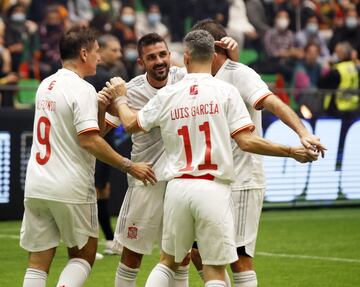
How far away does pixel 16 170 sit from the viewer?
15.5 meters

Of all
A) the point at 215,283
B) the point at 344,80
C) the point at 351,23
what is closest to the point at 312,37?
the point at 351,23

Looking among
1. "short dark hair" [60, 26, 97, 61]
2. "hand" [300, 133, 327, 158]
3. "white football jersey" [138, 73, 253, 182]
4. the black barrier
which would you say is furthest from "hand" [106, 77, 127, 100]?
the black barrier

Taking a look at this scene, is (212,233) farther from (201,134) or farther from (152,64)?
(152,64)

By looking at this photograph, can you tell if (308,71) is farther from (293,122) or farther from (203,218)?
(203,218)

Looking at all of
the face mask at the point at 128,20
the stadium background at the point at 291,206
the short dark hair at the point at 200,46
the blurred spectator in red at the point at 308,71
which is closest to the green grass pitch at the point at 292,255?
the stadium background at the point at 291,206

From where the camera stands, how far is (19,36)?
20719 mm

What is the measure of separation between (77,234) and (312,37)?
18206 mm

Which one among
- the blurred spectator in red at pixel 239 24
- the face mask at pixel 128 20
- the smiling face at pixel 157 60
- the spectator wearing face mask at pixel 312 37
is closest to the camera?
the smiling face at pixel 157 60

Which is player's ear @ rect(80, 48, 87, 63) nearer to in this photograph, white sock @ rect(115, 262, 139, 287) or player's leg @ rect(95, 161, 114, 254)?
white sock @ rect(115, 262, 139, 287)

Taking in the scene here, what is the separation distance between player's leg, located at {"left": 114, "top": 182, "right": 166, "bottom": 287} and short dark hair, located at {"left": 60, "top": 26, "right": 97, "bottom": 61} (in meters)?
1.34

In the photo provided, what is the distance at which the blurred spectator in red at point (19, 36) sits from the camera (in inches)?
798

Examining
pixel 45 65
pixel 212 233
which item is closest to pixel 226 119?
pixel 212 233

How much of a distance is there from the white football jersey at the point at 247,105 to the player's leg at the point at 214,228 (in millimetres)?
827

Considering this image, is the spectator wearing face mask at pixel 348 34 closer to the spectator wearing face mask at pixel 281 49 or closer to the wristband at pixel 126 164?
the spectator wearing face mask at pixel 281 49
